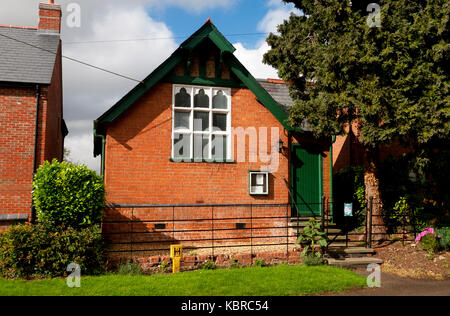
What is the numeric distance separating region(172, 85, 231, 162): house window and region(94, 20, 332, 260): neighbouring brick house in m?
0.03

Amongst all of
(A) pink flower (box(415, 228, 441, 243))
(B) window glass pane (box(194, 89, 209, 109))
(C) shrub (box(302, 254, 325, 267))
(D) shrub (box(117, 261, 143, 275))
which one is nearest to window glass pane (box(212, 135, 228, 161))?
(B) window glass pane (box(194, 89, 209, 109))

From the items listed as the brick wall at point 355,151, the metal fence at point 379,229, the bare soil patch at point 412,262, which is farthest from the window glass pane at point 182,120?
the brick wall at point 355,151

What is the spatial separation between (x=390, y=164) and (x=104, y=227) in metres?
10.5

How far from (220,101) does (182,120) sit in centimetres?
142

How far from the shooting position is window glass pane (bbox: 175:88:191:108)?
1131 cm

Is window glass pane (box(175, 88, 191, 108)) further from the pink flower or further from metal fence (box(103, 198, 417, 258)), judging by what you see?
the pink flower

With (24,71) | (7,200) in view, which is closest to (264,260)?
(7,200)

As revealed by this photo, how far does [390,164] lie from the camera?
1359 centimetres

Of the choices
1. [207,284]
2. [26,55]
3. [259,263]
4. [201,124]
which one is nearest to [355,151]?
[201,124]

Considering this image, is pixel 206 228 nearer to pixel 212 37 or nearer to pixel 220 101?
pixel 220 101

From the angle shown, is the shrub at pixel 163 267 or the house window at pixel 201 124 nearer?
the shrub at pixel 163 267

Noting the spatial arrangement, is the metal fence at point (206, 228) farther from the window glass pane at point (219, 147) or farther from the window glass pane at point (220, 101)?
the window glass pane at point (220, 101)

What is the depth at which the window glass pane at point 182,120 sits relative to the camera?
11258mm

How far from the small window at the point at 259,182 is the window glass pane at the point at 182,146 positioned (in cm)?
219
